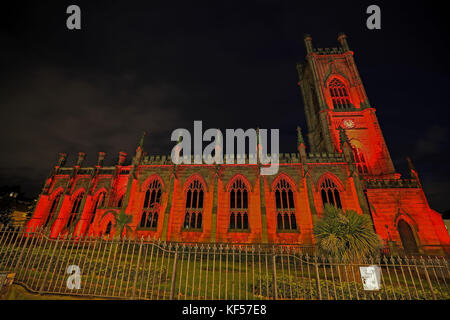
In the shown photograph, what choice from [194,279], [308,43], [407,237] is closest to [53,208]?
[194,279]

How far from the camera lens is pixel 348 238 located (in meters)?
11.8

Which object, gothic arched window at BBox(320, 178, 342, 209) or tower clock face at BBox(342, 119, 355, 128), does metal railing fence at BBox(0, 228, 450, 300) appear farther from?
tower clock face at BBox(342, 119, 355, 128)

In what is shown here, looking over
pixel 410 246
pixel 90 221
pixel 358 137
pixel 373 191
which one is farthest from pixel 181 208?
pixel 358 137

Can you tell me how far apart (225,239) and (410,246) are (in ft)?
60.3

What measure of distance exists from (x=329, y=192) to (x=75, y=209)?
31.3 metres

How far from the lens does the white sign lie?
266 inches

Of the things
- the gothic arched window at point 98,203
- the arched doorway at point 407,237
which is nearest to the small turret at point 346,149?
the arched doorway at point 407,237

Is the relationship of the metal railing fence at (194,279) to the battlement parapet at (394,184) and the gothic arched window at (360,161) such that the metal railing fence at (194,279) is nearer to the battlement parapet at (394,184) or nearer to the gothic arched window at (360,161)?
the battlement parapet at (394,184)

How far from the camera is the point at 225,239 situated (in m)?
20.3

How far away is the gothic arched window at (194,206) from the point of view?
859 inches

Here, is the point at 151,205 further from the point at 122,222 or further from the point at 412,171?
the point at 412,171

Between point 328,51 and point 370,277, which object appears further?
point 328,51

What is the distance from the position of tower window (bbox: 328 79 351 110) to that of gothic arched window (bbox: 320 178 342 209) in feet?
47.7
